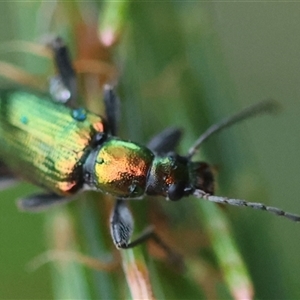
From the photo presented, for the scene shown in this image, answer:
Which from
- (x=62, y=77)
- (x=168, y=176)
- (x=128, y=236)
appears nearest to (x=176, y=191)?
(x=168, y=176)

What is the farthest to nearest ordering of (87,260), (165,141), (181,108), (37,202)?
(37,202), (165,141), (181,108), (87,260)

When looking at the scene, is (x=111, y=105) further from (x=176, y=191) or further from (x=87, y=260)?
(x=87, y=260)

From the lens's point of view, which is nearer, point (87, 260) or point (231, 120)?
point (87, 260)

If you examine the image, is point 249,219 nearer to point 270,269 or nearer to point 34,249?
point 270,269

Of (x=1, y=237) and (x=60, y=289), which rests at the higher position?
(x=1, y=237)

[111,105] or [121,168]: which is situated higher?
[111,105]

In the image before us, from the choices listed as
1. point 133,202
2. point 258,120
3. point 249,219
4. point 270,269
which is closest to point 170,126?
point 133,202

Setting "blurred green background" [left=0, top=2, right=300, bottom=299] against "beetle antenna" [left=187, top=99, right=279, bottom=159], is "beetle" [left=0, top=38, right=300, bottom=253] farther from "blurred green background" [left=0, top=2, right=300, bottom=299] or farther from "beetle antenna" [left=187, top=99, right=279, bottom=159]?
"blurred green background" [left=0, top=2, right=300, bottom=299]
